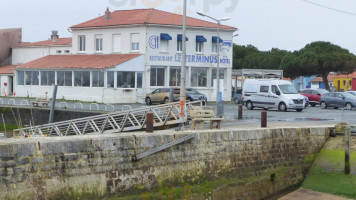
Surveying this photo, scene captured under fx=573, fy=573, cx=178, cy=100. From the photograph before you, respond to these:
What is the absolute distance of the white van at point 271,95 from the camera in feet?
116

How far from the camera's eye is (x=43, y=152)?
12.0 m

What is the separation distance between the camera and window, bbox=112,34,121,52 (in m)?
48.2

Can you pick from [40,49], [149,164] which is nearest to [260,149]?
[149,164]

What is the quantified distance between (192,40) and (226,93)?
19.6 feet

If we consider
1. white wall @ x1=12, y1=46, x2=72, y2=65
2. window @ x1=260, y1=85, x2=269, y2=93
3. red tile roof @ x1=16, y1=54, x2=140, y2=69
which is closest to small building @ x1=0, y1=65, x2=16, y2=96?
red tile roof @ x1=16, y1=54, x2=140, y2=69

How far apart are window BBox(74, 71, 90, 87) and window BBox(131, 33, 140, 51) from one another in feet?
14.7

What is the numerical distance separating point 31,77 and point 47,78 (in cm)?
236

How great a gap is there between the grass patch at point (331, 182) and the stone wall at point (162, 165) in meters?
0.56

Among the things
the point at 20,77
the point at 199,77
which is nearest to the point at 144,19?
the point at 199,77

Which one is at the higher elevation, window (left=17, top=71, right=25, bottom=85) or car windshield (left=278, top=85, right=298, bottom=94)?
window (left=17, top=71, right=25, bottom=85)

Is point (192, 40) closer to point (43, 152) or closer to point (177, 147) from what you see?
point (177, 147)

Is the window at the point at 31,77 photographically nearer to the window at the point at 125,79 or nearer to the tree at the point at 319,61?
the window at the point at 125,79

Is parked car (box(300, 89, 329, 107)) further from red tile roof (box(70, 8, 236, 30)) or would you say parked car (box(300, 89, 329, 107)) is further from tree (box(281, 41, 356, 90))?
tree (box(281, 41, 356, 90))

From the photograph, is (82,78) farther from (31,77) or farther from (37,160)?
(37,160)
